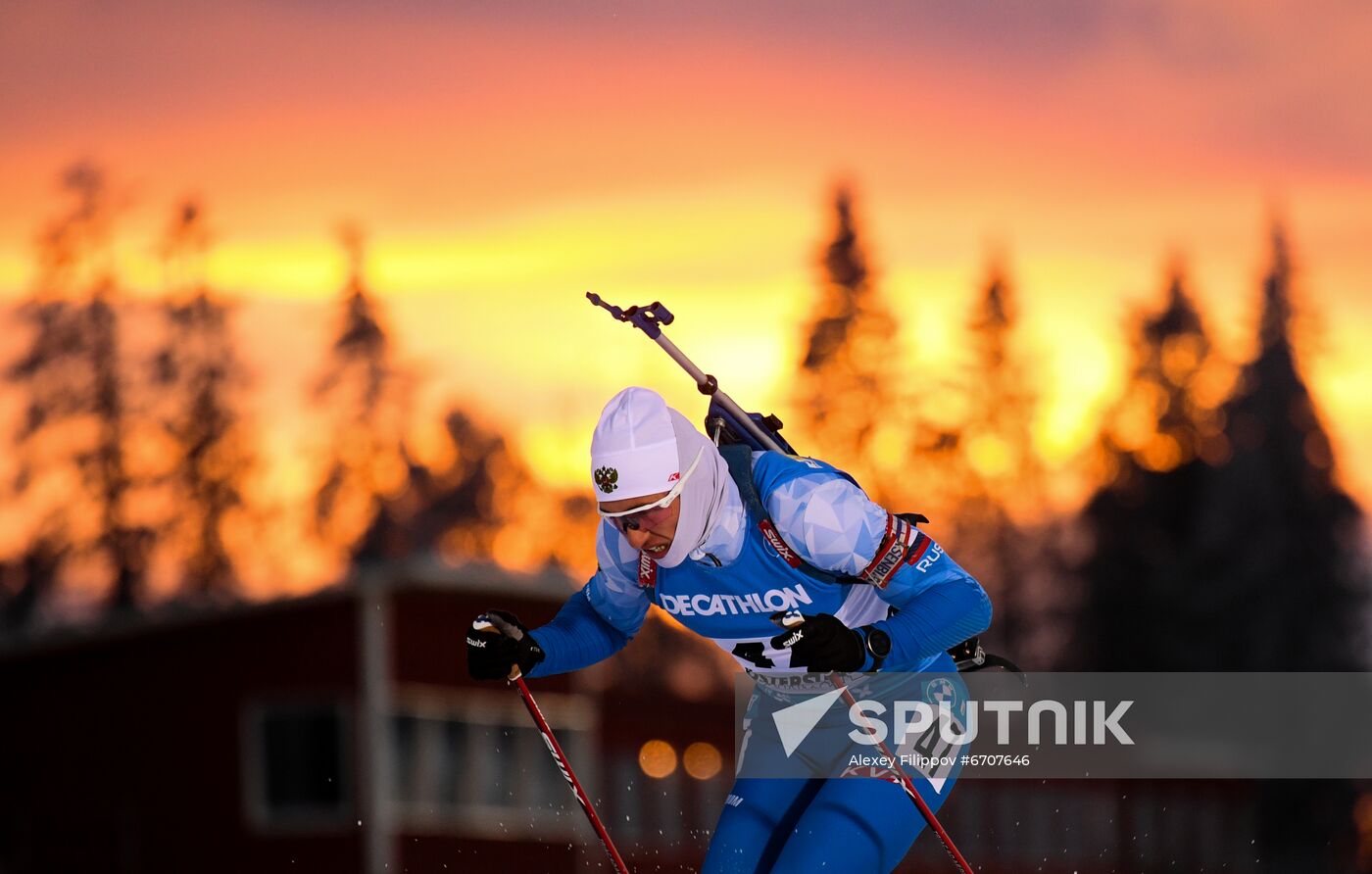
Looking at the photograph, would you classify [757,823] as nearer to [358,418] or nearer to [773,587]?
[773,587]

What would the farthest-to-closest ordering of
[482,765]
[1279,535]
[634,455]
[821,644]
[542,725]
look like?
[1279,535] → [482,765] → [542,725] → [634,455] → [821,644]

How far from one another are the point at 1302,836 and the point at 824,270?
57.1 ft

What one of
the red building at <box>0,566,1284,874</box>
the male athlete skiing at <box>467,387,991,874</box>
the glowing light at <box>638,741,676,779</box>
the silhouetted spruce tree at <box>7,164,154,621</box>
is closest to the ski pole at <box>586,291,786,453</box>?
the male athlete skiing at <box>467,387,991,874</box>

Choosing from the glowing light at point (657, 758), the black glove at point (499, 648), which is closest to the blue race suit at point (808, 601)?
the black glove at point (499, 648)

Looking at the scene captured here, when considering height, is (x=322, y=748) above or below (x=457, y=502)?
below

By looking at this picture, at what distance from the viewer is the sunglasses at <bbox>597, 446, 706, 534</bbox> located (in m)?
6.71

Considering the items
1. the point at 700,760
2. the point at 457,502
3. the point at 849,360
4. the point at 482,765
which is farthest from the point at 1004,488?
the point at 482,765

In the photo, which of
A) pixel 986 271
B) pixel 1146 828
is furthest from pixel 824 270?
pixel 1146 828

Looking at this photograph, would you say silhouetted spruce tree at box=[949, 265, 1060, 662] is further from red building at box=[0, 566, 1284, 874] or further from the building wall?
the building wall

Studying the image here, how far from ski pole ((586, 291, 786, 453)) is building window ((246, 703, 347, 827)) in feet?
72.8

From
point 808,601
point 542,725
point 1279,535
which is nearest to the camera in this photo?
point 808,601

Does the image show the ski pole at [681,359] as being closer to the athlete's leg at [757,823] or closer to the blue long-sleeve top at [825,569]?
the blue long-sleeve top at [825,569]

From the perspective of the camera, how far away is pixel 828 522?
6.76 metres

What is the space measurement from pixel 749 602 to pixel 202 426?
49.3 meters
